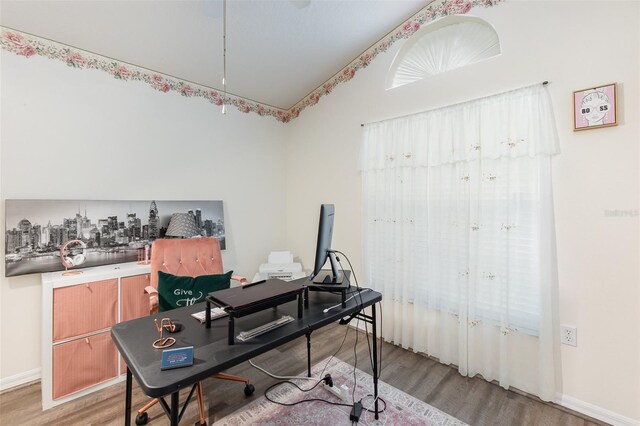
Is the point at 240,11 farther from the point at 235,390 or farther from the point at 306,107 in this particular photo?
the point at 235,390

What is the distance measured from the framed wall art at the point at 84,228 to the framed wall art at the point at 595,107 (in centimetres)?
316

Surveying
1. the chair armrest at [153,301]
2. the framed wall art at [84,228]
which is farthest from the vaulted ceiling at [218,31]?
the chair armrest at [153,301]

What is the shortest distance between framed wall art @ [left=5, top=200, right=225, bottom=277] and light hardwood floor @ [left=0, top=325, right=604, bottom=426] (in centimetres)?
95

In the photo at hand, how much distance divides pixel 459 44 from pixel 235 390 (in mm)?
3254

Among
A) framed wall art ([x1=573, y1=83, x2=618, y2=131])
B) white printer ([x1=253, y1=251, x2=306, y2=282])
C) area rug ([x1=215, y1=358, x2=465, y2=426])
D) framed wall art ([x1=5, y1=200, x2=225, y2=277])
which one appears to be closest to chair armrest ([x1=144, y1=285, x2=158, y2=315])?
framed wall art ([x1=5, y1=200, x2=225, y2=277])

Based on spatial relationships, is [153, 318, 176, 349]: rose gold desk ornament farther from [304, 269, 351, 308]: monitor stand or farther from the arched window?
the arched window

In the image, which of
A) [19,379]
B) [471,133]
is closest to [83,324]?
[19,379]

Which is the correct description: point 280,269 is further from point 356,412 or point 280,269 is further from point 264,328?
point 264,328

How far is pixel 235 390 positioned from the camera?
6.64ft

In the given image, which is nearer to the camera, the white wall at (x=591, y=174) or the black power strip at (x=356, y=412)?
the white wall at (x=591, y=174)

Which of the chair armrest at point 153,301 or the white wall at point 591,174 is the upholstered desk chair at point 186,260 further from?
the white wall at point 591,174

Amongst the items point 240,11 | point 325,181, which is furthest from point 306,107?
point 240,11

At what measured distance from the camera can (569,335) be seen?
1819 millimetres

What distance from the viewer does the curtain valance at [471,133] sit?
1.88m
